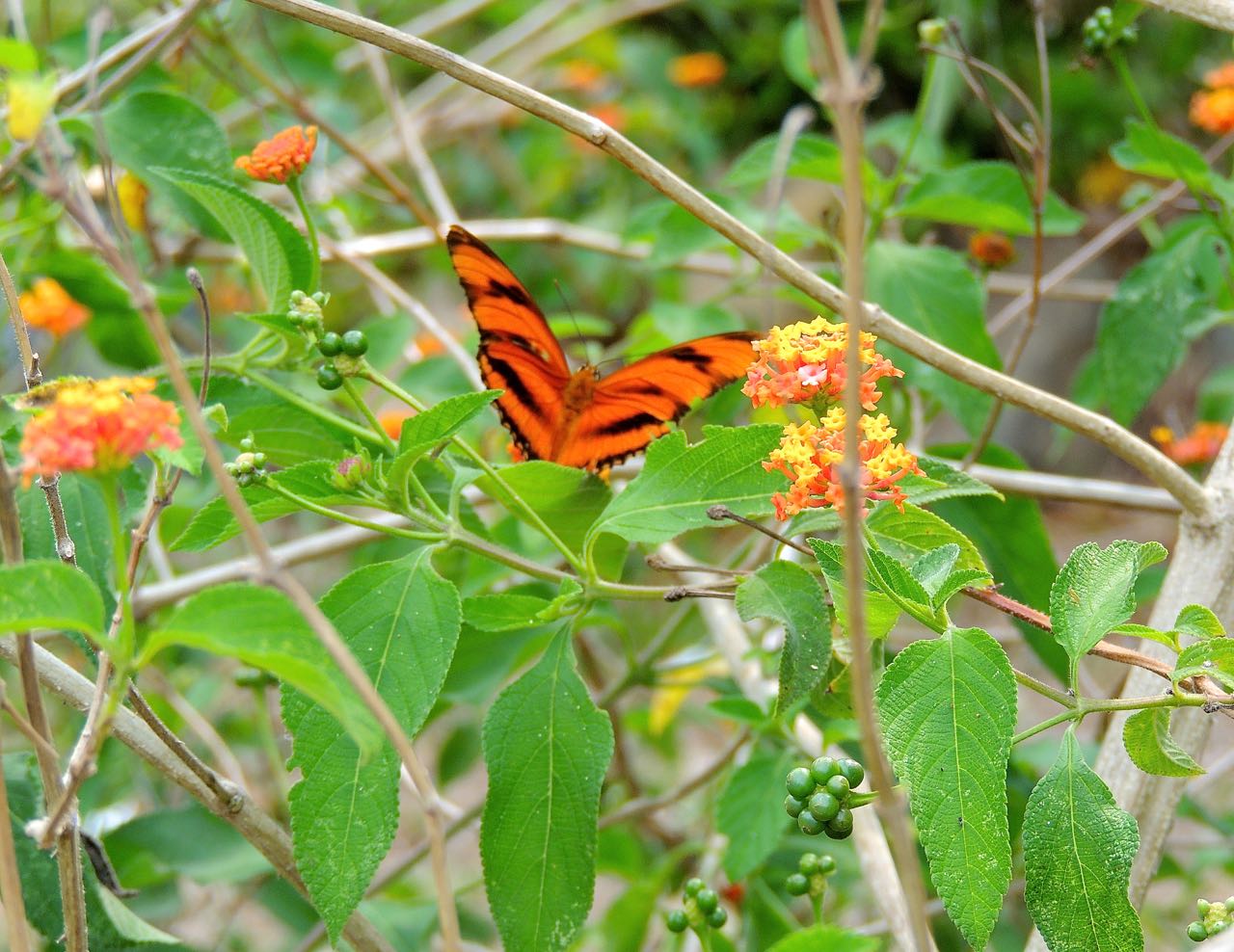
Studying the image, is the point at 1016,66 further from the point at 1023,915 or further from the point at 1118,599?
the point at 1118,599

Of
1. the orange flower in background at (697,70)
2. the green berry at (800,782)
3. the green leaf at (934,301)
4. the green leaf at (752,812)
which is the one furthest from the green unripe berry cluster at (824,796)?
the orange flower in background at (697,70)

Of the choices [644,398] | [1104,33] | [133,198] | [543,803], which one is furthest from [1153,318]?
[133,198]

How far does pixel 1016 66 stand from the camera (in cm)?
316

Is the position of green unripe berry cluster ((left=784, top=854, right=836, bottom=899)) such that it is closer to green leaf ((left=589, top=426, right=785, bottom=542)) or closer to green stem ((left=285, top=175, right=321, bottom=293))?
green leaf ((left=589, top=426, right=785, bottom=542))

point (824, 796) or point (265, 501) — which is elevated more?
point (265, 501)

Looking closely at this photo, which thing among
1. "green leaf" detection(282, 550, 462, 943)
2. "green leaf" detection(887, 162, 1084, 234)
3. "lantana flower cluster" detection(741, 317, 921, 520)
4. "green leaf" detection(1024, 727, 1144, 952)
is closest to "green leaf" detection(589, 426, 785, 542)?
"lantana flower cluster" detection(741, 317, 921, 520)

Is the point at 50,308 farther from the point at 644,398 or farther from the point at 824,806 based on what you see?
the point at 824,806

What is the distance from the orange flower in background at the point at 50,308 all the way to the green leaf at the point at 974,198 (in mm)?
1185

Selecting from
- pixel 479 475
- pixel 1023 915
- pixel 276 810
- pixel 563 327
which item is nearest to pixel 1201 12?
pixel 479 475

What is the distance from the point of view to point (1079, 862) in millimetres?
720

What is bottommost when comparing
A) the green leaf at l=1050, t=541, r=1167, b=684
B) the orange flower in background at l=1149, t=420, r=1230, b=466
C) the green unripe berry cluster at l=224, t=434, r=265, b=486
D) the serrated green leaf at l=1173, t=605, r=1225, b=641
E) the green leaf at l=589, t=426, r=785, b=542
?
the orange flower in background at l=1149, t=420, r=1230, b=466

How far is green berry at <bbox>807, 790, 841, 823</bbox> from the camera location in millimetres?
743

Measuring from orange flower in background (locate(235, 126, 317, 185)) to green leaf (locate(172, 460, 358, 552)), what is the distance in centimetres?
27

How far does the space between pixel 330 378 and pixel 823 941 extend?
0.53 meters
